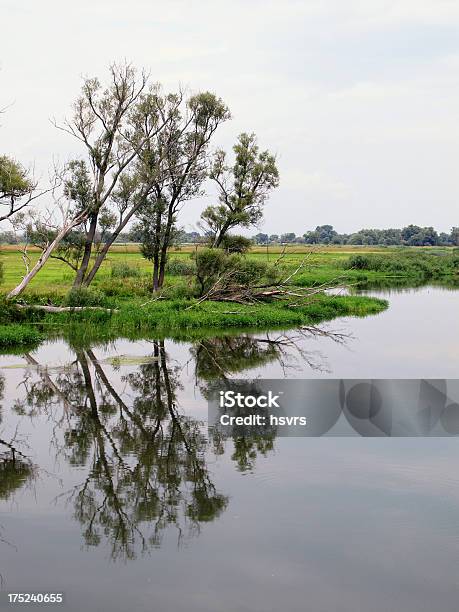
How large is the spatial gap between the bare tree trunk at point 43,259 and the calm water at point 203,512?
1237cm

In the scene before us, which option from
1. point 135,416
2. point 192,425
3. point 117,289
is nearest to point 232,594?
point 192,425

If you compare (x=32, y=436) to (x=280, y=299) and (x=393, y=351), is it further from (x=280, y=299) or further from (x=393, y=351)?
(x=280, y=299)

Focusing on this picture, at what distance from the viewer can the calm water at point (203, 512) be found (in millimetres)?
7648

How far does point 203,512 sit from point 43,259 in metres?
22.2

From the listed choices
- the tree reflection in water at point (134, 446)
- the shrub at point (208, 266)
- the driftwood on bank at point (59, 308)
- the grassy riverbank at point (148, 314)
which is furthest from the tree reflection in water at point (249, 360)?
the shrub at point (208, 266)

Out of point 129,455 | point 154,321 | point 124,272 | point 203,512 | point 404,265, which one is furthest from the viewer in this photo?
point 404,265

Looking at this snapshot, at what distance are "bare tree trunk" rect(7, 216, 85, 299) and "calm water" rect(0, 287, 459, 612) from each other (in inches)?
487

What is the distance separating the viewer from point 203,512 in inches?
379

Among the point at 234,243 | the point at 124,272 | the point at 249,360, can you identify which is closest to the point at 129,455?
the point at 249,360

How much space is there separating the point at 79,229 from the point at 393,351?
18550 mm

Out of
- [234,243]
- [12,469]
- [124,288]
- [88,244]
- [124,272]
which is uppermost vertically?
[234,243]

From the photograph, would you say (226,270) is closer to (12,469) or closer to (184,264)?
(184,264)

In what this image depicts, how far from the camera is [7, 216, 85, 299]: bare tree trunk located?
95.2 feet

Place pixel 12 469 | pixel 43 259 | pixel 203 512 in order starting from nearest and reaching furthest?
pixel 203 512, pixel 12 469, pixel 43 259
